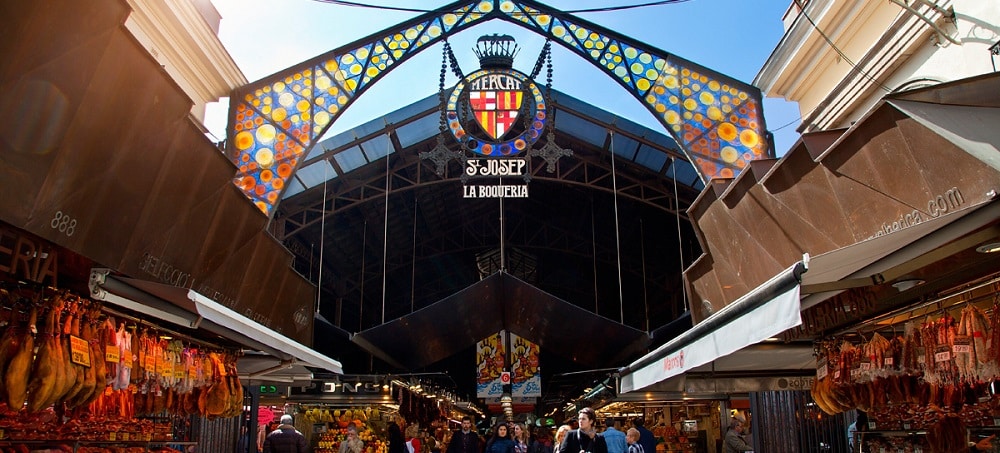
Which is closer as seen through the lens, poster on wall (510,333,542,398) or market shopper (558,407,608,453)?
market shopper (558,407,608,453)

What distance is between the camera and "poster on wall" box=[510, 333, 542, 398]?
18594mm

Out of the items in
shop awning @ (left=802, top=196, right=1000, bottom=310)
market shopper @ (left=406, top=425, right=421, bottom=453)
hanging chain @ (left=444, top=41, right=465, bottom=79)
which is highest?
hanging chain @ (left=444, top=41, right=465, bottom=79)

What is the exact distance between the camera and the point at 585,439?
607 cm

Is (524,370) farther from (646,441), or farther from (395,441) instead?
(646,441)

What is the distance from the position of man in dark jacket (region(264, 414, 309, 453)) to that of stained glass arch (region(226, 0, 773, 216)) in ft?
7.52

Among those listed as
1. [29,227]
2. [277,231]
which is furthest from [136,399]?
[277,231]

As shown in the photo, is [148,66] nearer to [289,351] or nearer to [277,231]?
[289,351]

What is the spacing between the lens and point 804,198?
5492mm

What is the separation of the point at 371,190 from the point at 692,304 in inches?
379

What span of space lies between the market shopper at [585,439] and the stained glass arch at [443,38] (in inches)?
117

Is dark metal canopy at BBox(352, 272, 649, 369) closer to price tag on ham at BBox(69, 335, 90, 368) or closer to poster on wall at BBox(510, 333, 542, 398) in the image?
poster on wall at BBox(510, 333, 542, 398)

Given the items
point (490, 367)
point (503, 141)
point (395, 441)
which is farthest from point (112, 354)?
point (490, 367)

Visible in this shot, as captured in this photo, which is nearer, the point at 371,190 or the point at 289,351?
the point at 289,351

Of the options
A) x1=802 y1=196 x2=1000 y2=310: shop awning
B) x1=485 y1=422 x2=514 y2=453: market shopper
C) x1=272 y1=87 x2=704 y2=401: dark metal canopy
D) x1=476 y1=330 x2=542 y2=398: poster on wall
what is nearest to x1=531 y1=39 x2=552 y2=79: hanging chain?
x1=272 y1=87 x2=704 y2=401: dark metal canopy
